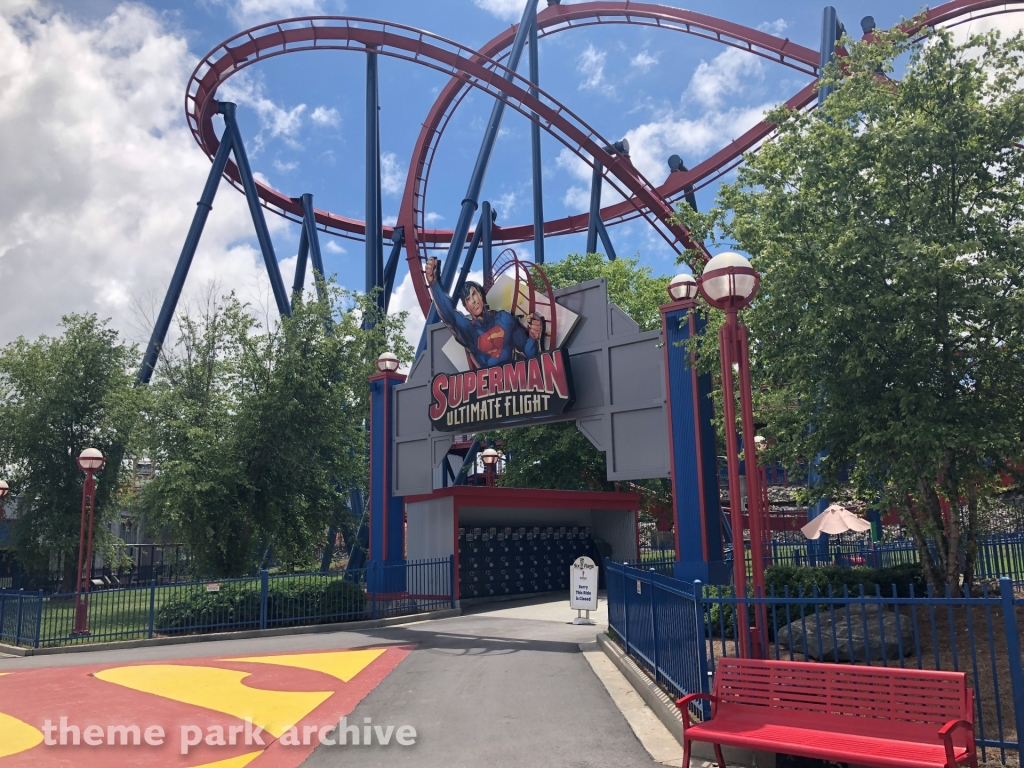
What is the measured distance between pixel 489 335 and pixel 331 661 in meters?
7.92

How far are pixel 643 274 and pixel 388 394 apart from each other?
18.1m

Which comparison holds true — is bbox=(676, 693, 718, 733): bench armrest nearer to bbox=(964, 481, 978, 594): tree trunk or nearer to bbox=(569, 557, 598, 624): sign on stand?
bbox=(964, 481, 978, 594): tree trunk

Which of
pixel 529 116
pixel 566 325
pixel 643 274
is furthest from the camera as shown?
pixel 643 274

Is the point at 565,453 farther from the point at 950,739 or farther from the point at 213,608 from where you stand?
the point at 950,739

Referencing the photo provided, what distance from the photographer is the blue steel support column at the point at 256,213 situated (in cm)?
2773

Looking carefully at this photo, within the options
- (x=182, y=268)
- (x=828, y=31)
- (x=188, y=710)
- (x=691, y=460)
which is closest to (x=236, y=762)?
(x=188, y=710)

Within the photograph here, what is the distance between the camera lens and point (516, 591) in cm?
2145

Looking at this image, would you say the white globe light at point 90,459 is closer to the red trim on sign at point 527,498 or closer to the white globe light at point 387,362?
the white globe light at point 387,362

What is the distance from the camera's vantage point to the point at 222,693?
30.4 ft

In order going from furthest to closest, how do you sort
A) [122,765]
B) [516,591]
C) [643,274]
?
[643,274] < [516,591] < [122,765]

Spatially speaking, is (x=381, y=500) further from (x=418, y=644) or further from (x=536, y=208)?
(x=536, y=208)

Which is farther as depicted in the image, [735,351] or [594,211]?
[594,211]

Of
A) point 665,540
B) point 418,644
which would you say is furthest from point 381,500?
point 665,540

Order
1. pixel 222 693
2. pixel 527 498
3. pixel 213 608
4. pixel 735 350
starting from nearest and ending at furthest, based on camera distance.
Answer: pixel 735 350
pixel 222 693
pixel 213 608
pixel 527 498
